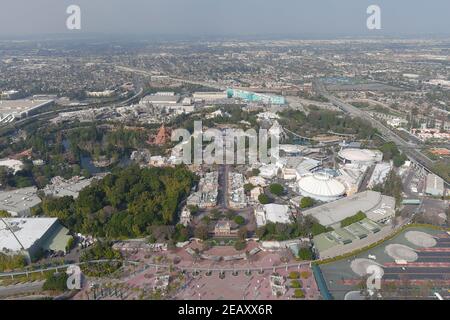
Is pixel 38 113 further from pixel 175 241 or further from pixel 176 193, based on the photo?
pixel 175 241

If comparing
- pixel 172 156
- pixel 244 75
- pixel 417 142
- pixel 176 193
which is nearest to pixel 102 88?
pixel 244 75

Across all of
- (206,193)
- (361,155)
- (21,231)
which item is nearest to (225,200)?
(206,193)

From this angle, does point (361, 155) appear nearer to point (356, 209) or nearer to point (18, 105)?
point (356, 209)

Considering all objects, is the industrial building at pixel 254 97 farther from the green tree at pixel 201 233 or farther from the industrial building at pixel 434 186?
the green tree at pixel 201 233

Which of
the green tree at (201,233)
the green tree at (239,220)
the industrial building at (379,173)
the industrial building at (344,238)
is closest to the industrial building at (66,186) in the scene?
the green tree at (201,233)

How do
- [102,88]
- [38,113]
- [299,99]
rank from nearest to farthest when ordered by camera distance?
[38,113], [299,99], [102,88]

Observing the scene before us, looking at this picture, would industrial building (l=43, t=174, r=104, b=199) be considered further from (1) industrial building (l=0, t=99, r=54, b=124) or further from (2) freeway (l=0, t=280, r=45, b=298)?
(1) industrial building (l=0, t=99, r=54, b=124)
